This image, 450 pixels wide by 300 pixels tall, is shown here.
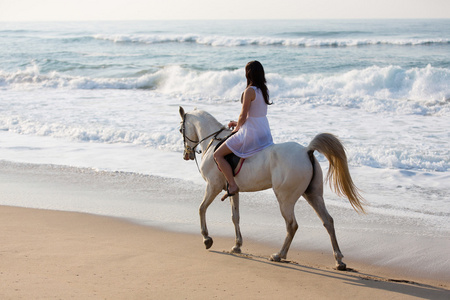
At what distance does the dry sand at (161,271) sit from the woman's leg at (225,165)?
0.77m

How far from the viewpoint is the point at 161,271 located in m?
5.16

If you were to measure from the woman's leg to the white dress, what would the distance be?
0.08 meters

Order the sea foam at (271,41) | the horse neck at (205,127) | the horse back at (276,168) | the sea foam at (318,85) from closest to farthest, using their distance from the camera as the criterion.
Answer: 1. the horse back at (276,168)
2. the horse neck at (205,127)
3. the sea foam at (318,85)
4. the sea foam at (271,41)

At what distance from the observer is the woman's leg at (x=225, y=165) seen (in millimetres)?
5875

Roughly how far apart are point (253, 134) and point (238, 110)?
39.9 feet

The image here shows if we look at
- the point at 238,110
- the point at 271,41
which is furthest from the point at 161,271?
the point at 271,41

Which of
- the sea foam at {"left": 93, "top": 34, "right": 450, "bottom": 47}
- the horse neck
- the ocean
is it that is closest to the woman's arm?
the horse neck

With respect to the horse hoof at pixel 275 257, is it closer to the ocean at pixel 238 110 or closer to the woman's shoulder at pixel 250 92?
the ocean at pixel 238 110

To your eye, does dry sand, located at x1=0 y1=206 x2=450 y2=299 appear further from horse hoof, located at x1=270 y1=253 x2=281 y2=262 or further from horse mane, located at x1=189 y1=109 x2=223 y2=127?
horse mane, located at x1=189 y1=109 x2=223 y2=127

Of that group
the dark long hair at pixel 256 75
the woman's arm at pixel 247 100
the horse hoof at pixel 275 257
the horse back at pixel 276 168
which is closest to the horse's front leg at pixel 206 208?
the horse back at pixel 276 168

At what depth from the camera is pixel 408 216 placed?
292 inches

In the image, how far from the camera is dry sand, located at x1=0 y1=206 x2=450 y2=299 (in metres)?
4.60

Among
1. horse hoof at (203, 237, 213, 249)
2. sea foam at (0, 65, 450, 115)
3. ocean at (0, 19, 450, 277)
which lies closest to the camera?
horse hoof at (203, 237, 213, 249)

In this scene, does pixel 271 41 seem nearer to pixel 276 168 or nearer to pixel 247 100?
pixel 247 100
